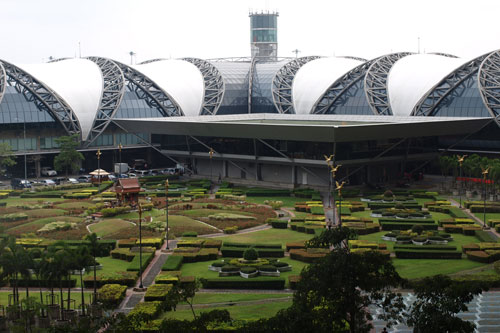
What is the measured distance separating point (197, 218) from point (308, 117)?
41.4 m

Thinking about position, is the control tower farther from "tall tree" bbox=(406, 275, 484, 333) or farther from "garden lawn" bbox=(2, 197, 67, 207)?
"tall tree" bbox=(406, 275, 484, 333)

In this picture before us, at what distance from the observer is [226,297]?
47000 mm

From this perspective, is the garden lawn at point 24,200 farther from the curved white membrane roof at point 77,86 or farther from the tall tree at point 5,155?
the curved white membrane roof at point 77,86

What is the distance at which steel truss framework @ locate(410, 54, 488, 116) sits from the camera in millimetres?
101562

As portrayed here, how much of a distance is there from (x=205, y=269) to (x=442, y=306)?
24531mm

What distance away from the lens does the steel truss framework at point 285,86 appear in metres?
120

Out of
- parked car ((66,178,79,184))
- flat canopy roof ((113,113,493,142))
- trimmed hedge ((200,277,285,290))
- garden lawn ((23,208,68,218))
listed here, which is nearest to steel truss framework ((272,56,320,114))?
flat canopy roof ((113,113,493,142))

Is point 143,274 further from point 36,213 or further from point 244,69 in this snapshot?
point 244,69

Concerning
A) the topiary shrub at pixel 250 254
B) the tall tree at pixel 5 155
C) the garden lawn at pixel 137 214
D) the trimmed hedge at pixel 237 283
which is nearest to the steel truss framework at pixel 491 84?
the garden lawn at pixel 137 214

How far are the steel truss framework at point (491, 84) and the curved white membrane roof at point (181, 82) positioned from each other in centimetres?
4323

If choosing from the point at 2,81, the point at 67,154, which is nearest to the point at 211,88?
the point at 67,154

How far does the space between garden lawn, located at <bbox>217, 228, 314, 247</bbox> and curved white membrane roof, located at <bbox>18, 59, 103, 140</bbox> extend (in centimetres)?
4923

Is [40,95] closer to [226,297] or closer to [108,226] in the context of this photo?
Result: [108,226]

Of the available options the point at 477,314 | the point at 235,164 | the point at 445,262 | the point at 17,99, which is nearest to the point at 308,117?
the point at 235,164
